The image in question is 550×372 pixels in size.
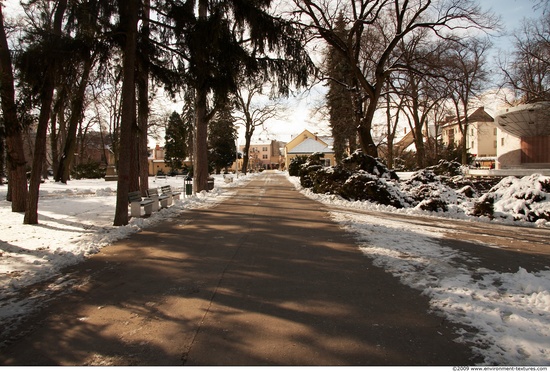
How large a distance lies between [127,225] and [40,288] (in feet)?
14.9

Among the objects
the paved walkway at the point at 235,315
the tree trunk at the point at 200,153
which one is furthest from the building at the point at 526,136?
the paved walkway at the point at 235,315

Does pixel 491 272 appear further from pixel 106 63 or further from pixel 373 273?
pixel 106 63

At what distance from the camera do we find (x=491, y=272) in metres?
5.49

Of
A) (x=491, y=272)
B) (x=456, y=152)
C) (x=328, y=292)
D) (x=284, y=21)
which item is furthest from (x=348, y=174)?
(x=456, y=152)

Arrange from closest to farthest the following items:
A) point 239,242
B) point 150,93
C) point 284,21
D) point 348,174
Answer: point 239,242, point 284,21, point 150,93, point 348,174

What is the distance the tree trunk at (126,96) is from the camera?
30.0 ft

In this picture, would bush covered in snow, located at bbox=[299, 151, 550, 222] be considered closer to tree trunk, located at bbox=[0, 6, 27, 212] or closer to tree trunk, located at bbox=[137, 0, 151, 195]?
tree trunk, located at bbox=[137, 0, 151, 195]

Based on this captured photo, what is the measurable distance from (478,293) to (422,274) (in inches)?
35.8

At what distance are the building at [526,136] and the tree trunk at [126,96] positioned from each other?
23395 millimetres

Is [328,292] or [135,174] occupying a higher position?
[135,174]

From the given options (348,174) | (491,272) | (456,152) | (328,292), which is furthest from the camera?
(456,152)

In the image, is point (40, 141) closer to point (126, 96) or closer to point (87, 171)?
point (126, 96)

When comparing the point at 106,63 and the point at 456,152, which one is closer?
the point at 106,63

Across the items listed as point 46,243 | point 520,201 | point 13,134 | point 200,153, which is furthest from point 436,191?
point 13,134
